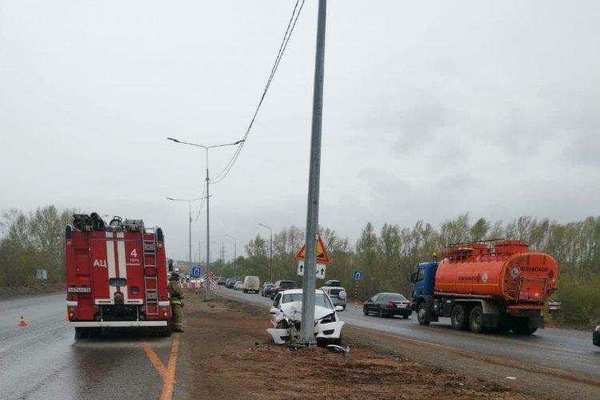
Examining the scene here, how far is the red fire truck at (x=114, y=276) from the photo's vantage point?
1567cm

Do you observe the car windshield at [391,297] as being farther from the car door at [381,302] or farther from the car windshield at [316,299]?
the car windshield at [316,299]

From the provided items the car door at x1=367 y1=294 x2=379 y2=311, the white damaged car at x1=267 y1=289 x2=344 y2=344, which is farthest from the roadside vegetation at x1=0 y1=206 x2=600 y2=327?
the white damaged car at x1=267 y1=289 x2=344 y2=344

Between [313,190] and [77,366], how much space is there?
6.07m

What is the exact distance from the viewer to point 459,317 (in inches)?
986

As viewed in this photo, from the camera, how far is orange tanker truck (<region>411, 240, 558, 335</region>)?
22141mm

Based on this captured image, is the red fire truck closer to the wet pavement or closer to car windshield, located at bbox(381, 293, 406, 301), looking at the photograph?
the wet pavement

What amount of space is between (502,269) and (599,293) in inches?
440

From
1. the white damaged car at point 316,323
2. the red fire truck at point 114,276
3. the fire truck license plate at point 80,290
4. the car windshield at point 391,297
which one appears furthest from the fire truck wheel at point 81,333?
the car windshield at point 391,297

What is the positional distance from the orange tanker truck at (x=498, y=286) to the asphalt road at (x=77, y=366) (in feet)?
39.9

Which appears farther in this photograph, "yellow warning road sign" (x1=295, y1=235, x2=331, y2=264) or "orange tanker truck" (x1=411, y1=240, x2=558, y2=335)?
"orange tanker truck" (x1=411, y1=240, x2=558, y2=335)

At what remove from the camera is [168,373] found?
33.9 ft

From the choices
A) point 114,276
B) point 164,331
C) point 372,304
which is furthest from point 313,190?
point 372,304

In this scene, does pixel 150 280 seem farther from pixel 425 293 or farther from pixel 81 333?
pixel 425 293

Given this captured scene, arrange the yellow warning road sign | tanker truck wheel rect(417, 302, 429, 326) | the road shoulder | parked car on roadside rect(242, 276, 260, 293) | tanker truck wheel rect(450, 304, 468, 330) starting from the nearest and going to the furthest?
the road shoulder
the yellow warning road sign
tanker truck wheel rect(450, 304, 468, 330)
tanker truck wheel rect(417, 302, 429, 326)
parked car on roadside rect(242, 276, 260, 293)
